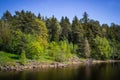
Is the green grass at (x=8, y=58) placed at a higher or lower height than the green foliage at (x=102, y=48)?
lower

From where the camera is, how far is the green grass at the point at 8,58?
2869 inches

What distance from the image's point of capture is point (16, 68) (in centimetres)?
7169

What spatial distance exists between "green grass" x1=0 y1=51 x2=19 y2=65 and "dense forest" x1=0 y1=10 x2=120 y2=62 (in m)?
3.45

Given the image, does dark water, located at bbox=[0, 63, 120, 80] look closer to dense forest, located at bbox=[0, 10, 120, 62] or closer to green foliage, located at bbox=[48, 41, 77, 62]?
dense forest, located at bbox=[0, 10, 120, 62]

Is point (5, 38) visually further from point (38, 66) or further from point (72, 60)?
point (72, 60)

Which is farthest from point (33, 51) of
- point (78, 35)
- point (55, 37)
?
point (78, 35)

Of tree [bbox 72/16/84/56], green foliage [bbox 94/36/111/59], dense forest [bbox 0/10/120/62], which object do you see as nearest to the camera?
dense forest [bbox 0/10/120/62]

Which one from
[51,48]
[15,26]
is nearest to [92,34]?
[51,48]

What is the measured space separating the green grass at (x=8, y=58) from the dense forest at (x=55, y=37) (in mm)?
3449

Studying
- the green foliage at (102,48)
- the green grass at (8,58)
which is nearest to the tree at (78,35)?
the green foliage at (102,48)

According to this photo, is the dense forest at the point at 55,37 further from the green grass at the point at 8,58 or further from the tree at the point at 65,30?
the green grass at the point at 8,58

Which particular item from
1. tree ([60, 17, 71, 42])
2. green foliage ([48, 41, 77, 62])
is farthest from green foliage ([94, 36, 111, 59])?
green foliage ([48, 41, 77, 62])

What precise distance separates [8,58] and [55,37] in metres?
43.9

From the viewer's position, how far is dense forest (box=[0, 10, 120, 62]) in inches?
3406
